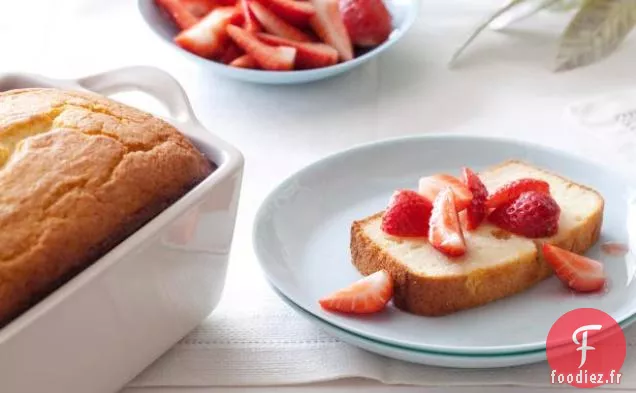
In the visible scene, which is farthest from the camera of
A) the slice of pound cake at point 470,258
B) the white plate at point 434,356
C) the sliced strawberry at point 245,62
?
the sliced strawberry at point 245,62

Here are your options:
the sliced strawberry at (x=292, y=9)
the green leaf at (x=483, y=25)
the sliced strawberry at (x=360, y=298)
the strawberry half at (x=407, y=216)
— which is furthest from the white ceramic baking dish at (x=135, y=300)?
the green leaf at (x=483, y=25)

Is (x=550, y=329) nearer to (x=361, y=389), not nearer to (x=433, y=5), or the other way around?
(x=361, y=389)

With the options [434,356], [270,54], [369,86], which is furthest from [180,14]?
[434,356]

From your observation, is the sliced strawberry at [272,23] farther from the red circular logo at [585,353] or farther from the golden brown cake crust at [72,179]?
the red circular logo at [585,353]

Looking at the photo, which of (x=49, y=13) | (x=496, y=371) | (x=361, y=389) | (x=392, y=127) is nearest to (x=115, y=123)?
(x=361, y=389)

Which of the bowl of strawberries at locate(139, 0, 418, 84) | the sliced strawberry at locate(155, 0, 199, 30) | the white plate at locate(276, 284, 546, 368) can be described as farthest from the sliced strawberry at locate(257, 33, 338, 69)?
the white plate at locate(276, 284, 546, 368)
